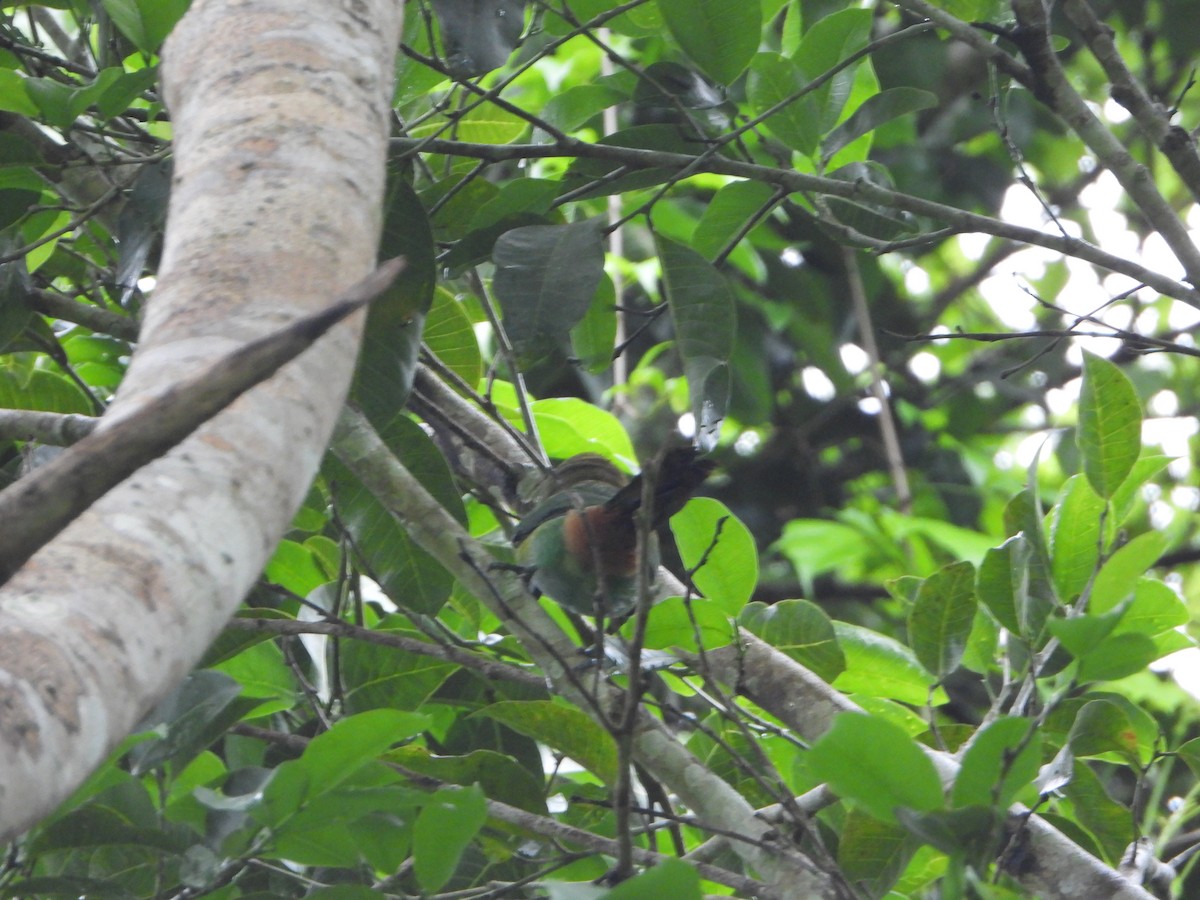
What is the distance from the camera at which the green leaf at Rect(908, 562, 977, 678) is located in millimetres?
1528

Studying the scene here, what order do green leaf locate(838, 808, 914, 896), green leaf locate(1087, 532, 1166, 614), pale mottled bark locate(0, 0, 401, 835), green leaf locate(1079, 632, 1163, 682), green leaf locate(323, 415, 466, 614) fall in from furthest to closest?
green leaf locate(323, 415, 466, 614) → green leaf locate(838, 808, 914, 896) → green leaf locate(1087, 532, 1166, 614) → green leaf locate(1079, 632, 1163, 682) → pale mottled bark locate(0, 0, 401, 835)

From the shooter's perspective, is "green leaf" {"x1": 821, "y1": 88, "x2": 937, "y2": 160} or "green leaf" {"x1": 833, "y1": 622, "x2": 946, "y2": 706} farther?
"green leaf" {"x1": 833, "y1": 622, "x2": 946, "y2": 706}

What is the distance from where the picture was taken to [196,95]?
95 cm

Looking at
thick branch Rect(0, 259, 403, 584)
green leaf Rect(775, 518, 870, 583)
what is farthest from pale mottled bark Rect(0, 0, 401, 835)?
green leaf Rect(775, 518, 870, 583)

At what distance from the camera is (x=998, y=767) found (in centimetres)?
94

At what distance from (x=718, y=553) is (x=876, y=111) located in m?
0.63

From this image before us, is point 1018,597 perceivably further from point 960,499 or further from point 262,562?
point 960,499

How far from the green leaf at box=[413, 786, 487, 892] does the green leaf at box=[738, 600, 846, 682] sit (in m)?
0.70

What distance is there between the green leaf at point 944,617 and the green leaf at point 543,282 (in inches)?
21.3

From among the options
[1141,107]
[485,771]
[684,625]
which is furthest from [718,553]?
[1141,107]

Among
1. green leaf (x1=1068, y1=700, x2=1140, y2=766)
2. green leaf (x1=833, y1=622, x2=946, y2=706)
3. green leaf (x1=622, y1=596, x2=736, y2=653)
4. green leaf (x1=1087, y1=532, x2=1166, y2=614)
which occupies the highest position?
green leaf (x1=1087, y1=532, x2=1166, y2=614)

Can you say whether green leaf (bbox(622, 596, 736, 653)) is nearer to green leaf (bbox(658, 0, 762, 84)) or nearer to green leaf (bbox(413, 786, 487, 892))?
green leaf (bbox(413, 786, 487, 892))

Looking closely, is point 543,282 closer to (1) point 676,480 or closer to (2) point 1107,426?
(1) point 676,480

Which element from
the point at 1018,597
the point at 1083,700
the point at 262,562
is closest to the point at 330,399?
the point at 262,562
